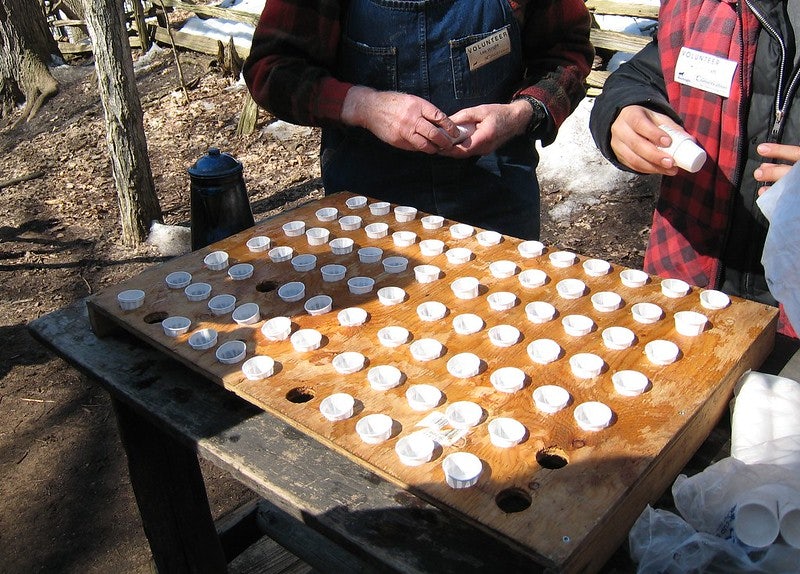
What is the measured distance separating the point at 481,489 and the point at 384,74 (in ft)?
4.67

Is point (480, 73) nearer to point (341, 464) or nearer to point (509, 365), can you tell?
point (509, 365)

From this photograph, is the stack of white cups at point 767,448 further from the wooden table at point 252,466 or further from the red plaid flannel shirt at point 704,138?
the red plaid flannel shirt at point 704,138

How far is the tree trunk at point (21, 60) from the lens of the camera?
876 centimetres

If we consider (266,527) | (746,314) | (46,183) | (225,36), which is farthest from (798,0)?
(225,36)

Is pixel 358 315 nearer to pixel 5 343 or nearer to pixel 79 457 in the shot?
pixel 79 457

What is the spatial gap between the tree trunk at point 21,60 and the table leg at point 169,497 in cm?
790

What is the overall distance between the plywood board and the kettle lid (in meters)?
0.30

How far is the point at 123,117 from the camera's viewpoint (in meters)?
5.11

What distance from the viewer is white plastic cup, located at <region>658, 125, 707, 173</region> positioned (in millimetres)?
1628

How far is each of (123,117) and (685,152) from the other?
436cm

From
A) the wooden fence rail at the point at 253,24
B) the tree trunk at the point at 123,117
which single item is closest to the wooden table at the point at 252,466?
the tree trunk at the point at 123,117

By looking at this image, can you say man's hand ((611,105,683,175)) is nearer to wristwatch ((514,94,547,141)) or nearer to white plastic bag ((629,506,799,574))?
wristwatch ((514,94,547,141))

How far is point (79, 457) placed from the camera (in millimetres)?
3516

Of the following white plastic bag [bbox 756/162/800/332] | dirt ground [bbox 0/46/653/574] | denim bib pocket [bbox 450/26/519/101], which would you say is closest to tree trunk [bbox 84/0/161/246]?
dirt ground [bbox 0/46/653/574]
